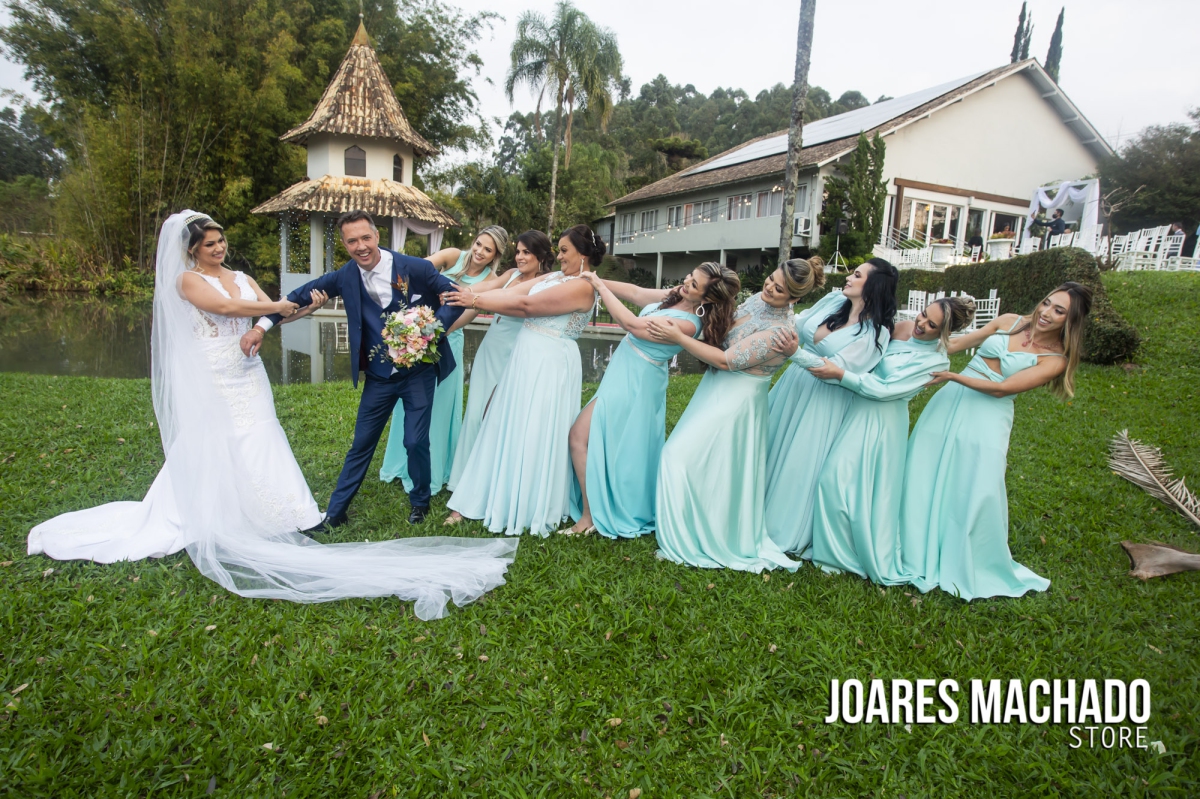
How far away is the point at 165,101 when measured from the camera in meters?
24.3

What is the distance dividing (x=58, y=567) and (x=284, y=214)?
20.5 metres

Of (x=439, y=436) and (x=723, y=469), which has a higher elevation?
(x=723, y=469)

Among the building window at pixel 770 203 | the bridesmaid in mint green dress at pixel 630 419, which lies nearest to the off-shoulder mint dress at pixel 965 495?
the bridesmaid in mint green dress at pixel 630 419

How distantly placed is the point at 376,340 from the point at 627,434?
1.95 metres

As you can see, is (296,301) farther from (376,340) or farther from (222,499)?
(222,499)

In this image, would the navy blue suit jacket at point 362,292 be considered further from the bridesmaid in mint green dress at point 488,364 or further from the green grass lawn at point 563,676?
the green grass lawn at point 563,676

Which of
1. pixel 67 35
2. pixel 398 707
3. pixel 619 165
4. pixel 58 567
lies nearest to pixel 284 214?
pixel 67 35

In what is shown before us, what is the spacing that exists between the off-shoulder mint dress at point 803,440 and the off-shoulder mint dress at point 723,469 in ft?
0.99

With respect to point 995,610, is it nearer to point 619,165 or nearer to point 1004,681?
point 1004,681

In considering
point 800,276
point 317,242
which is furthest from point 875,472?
point 317,242

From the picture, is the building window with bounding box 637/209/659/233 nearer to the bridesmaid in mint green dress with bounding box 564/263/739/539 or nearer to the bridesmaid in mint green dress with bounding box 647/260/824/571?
the bridesmaid in mint green dress with bounding box 564/263/739/539

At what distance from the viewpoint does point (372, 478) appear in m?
5.95

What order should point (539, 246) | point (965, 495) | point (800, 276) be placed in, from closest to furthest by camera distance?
point (800, 276) → point (965, 495) → point (539, 246)

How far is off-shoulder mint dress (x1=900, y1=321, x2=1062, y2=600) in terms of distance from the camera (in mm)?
4152
